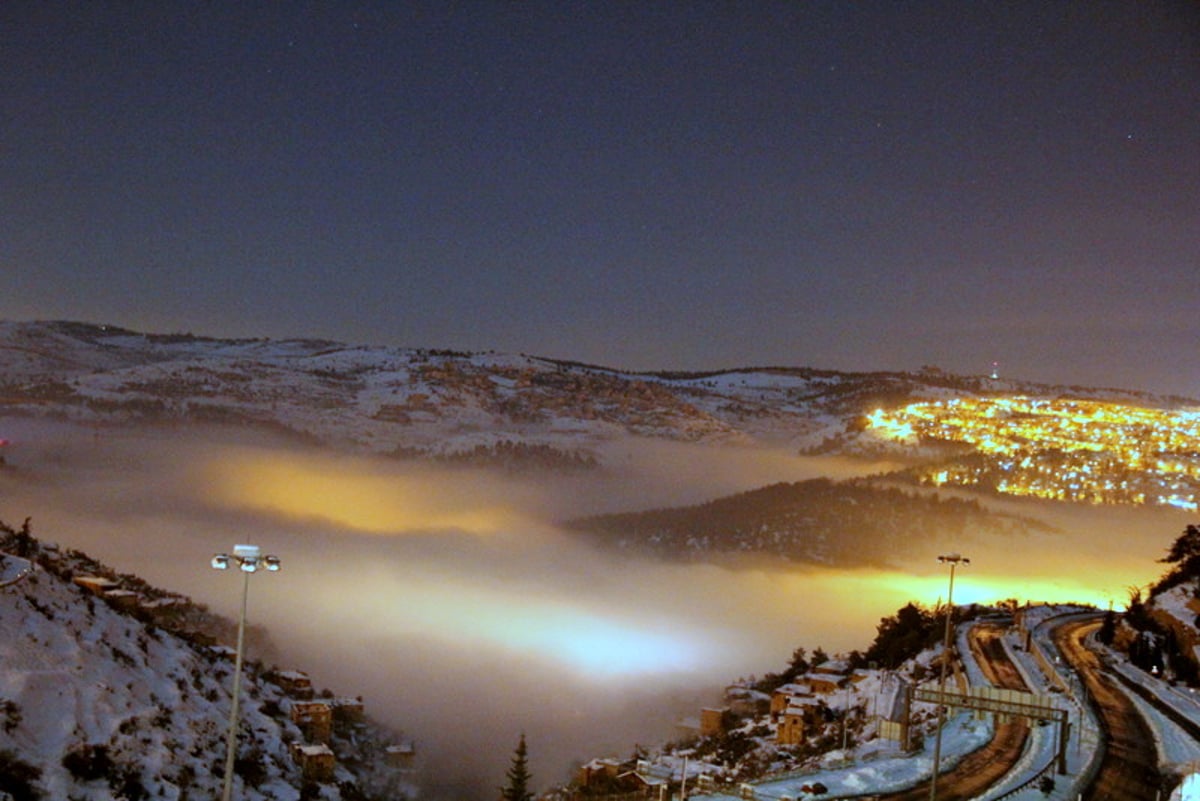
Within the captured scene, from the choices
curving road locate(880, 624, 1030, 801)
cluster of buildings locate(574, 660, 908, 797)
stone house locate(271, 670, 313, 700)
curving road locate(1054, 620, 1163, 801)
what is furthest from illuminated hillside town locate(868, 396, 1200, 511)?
stone house locate(271, 670, 313, 700)

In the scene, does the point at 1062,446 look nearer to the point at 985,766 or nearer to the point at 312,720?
the point at 985,766

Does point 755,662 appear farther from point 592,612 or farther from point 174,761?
point 174,761

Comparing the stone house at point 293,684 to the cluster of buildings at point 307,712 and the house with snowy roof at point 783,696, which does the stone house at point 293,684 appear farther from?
the house with snowy roof at point 783,696

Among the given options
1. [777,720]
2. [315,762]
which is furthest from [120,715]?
[777,720]

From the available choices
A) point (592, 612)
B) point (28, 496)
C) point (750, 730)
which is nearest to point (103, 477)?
point (28, 496)

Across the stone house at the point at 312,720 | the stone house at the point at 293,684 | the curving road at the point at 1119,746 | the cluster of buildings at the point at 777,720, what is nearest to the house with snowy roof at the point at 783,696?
the cluster of buildings at the point at 777,720

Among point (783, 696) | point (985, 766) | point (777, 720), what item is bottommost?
point (777, 720)

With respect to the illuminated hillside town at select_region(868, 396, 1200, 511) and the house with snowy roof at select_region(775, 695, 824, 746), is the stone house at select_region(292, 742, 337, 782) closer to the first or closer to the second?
the house with snowy roof at select_region(775, 695, 824, 746)
